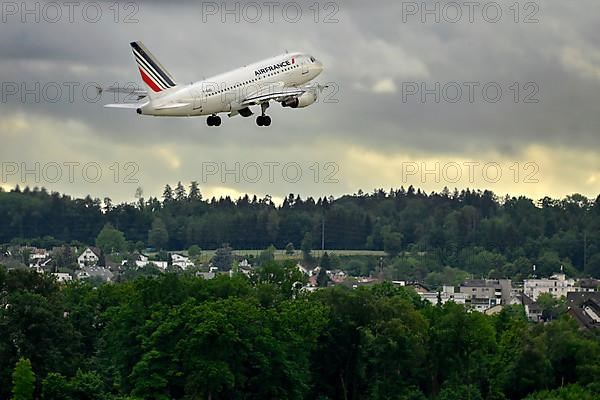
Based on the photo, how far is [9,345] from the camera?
13862 centimetres

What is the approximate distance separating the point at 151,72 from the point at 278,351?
924 inches

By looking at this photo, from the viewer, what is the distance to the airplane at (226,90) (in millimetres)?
120188

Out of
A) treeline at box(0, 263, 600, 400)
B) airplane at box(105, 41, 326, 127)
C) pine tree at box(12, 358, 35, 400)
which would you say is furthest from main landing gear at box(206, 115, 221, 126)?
pine tree at box(12, 358, 35, 400)

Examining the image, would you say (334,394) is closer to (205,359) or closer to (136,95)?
(205,359)

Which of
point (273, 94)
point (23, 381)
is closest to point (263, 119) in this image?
point (273, 94)

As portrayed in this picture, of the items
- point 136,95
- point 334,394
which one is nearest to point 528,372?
point 334,394

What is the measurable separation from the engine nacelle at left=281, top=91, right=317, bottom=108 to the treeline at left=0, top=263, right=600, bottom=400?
1736 cm

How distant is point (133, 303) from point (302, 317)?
13.7 metres

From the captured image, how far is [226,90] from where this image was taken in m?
123

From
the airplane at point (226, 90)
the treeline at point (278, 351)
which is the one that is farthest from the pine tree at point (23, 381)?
the airplane at point (226, 90)

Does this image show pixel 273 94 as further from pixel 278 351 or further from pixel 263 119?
pixel 278 351

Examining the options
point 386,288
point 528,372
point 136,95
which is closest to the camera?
point 136,95

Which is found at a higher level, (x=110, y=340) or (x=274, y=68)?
(x=274, y=68)

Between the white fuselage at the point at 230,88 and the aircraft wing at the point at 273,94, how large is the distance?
4.6 inches
